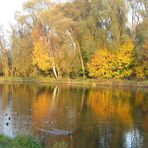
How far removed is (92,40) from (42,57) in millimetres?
10392

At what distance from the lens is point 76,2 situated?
228ft

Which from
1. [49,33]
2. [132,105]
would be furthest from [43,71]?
[132,105]

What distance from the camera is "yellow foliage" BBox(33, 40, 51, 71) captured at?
7162cm

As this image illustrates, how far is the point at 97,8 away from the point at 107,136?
164 feet

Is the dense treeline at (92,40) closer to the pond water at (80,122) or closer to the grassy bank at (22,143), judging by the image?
the pond water at (80,122)

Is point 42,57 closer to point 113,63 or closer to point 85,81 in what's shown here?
point 85,81

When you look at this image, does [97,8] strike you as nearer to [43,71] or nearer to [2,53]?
[43,71]

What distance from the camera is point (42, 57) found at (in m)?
71.7

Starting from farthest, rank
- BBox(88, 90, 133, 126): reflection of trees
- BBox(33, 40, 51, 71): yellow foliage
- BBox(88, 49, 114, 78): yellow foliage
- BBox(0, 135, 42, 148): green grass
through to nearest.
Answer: BBox(33, 40, 51, 71): yellow foliage
BBox(88, 49, 114, 78): yellow foliage
BBox(88, 90, 133, 126): reflection of trees
BBox(0, 135, 42, 148): green grass

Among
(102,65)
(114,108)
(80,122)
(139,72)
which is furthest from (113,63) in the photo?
(80,122)

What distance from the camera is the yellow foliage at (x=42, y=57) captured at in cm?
7162

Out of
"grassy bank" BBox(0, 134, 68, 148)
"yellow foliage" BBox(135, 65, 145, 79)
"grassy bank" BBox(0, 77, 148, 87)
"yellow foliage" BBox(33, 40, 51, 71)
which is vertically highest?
"yellow foliage" BBox(33, 40, 51, 71)

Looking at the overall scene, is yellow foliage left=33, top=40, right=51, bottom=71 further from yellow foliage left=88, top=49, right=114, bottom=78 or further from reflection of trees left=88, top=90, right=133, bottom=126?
reflection of trees left=88, top=90, right=133, bottom=126

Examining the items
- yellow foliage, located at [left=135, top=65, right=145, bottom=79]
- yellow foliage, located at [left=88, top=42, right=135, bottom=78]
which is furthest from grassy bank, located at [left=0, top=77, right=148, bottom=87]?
yellow foliage, located at [left=88, top=42, right=135, bottom=78]
